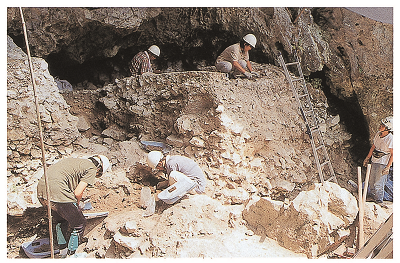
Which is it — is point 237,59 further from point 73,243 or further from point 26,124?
point 73,243

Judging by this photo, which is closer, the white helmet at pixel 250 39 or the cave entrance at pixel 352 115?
the white helmet at pixel 250 39

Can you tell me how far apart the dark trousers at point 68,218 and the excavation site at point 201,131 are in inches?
0.7

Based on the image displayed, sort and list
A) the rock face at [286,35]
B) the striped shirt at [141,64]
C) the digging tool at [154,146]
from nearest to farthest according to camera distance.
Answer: the digging tool at [154,146] → the striped shirt at [141,64] → the rock face at [286,35]

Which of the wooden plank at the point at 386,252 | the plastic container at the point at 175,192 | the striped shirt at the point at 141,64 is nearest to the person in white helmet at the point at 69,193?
the plastic container at the point at 175,192

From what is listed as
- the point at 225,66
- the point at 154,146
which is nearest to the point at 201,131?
the point at 154,146

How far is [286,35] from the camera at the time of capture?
5312mm

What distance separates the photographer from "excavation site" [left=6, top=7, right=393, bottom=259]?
9.45 ft

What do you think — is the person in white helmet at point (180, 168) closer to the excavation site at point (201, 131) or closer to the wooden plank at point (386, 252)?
the excavation site at point (201, 131)

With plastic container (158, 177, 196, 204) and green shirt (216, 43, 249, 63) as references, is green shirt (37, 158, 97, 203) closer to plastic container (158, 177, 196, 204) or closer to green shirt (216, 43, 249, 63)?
plastic container (158, 177, 196, 204)

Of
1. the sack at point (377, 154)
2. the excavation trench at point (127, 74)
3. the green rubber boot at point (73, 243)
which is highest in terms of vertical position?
the excavation trench at point (127, 74)

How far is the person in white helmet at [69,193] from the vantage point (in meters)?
3.06

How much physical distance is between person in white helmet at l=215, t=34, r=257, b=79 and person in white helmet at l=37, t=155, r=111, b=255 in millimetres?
2464

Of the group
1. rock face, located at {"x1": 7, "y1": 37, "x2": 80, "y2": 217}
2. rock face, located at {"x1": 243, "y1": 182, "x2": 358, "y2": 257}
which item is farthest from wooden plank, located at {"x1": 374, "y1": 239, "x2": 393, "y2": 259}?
rock face, located at {"x1": 7, "y1": 37, "x2": 80, "y2": 217}

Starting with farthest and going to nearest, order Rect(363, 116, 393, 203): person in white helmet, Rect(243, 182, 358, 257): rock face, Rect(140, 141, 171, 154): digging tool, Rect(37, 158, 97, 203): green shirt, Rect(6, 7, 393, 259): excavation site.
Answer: Rect(140, 141, 171, 154): digging tool < Rect(363, 116, 393, 203): person in white helmet < Rect(37, 158, 97, 203): green shirt < Rect(6, 7, 393, 259): excavation site < Rect(243, 182, 358, 257): rock face
